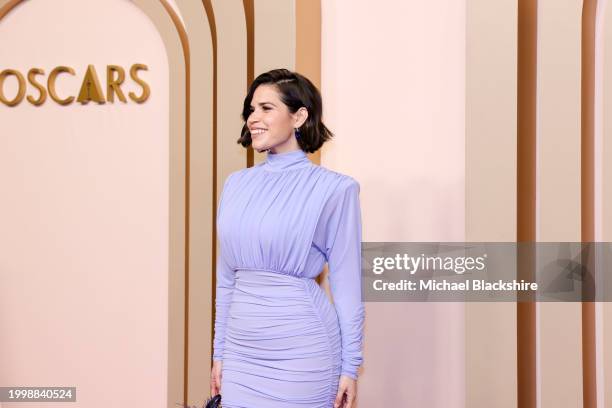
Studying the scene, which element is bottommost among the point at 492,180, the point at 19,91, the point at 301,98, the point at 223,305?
the point at 223,305

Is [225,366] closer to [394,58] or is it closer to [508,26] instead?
[394,58]

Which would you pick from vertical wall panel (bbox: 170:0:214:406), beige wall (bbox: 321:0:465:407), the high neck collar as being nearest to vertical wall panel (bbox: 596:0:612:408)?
beige wall (bbox: 321:0:465:407)

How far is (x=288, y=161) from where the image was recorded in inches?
77.0

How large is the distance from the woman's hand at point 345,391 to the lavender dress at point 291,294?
0.07ft

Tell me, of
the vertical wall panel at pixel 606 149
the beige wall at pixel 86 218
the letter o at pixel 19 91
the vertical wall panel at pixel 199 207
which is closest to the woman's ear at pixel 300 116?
the vertical wall panel at pixel 199 207

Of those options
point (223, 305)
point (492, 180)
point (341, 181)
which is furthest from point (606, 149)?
point (223, 305)

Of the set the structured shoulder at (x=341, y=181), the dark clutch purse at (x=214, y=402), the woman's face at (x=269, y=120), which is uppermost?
the woman's face at (x=269, y=120)

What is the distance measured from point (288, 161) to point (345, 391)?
2.48ft

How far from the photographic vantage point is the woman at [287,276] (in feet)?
5.79

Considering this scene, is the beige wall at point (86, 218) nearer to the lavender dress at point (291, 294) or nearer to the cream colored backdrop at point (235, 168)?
the cream colored backdrop at point (235, 168)

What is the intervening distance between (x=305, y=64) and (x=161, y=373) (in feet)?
5.37

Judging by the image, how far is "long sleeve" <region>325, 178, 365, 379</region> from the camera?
1817mm

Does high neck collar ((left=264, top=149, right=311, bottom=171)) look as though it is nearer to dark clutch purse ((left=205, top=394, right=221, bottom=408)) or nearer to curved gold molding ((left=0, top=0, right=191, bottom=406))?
dark clutch purse ((left=205, top=394, right=221, bottom=408))

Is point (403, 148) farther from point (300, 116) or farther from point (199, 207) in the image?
point (199, 207)
